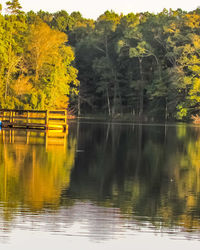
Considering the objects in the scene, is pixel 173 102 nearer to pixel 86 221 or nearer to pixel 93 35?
pixel 93 35

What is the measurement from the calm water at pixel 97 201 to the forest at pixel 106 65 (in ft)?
131

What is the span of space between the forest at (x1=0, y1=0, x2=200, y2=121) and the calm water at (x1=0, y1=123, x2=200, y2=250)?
39830mm

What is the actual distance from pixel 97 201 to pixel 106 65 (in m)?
80.3

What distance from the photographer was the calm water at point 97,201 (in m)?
10.5

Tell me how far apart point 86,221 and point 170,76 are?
70.2 m

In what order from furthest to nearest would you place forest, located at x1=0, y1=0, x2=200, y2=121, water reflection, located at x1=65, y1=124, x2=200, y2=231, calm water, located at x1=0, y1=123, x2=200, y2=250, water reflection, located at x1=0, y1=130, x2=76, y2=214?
forest, located at x1=0, y1=0, x2=200, y2=121 < water reflection, located at x1=0, y1=130, x2=76, y2=214 < water reflection, located at x1=65, y1=124, x2=200, y2=231 < calm water, located at x1=0, y1=123, x2=200, y2=250

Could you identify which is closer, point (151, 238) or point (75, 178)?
point (151, 238)

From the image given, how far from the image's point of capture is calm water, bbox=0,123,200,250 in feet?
34.5

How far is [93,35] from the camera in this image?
99.4 metres

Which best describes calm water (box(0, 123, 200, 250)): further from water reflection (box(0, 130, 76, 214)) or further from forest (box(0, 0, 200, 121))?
forest (box(0, 0, 200, 121))

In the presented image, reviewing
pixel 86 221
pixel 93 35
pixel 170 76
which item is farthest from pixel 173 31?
pixel 86 221

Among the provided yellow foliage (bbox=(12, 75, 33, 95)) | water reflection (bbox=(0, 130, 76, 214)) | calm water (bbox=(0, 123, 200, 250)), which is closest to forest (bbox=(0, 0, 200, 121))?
yellow foliage (bbox=(12, 75, 33, 95))

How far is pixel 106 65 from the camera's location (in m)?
93.6

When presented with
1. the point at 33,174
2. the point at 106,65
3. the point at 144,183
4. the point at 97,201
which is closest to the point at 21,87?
the point at 106,65
